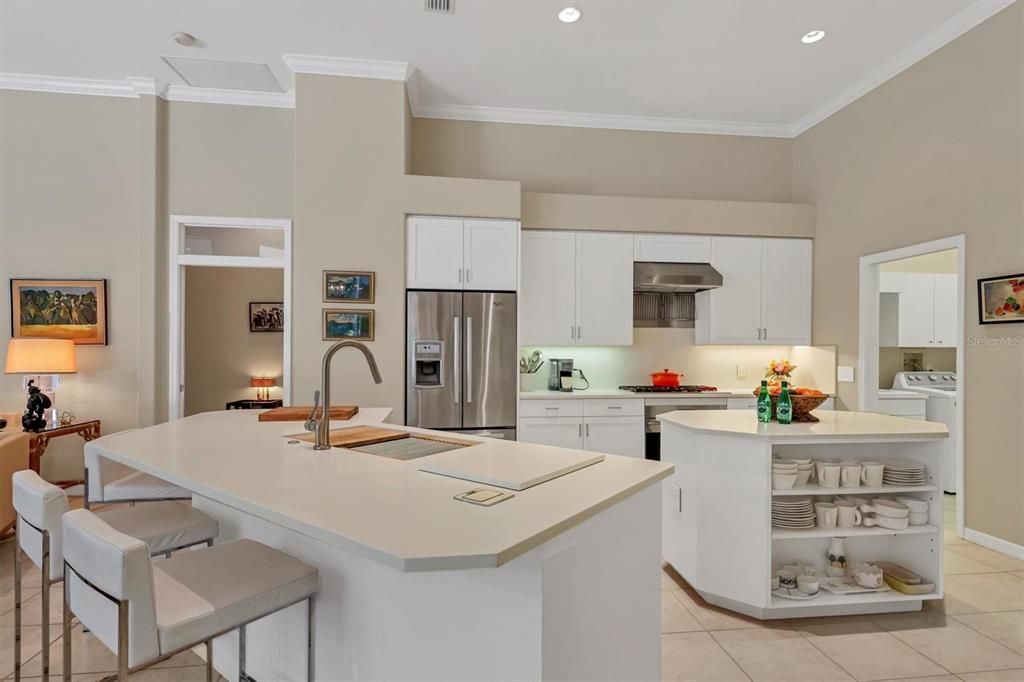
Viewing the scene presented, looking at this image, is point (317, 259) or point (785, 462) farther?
point (317, 259)

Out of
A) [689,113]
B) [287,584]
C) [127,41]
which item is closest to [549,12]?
[689,113]

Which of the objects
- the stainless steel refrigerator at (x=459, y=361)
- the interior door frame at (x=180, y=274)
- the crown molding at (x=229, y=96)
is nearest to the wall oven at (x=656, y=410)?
the stainless steel refrigerator at (x=459, y=361)

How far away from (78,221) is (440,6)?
342 cm

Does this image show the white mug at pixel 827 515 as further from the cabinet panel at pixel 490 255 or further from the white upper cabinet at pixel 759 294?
the cabinet panel at pixel 490 255

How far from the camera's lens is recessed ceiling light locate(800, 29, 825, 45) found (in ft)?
A: 12.0

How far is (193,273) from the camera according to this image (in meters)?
5.92

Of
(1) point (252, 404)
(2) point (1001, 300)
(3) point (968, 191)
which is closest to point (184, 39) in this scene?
(1) point (252, 404)

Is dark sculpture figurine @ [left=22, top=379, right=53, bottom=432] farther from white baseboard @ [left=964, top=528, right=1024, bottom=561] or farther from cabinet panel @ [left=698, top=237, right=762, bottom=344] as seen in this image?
white baseboard @ [left=964, top=528, right=1024, bottom=561]

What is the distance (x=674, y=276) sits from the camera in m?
4.66

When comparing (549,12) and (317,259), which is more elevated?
(549,12)

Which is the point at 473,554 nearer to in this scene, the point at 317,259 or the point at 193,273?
the point at 317,259

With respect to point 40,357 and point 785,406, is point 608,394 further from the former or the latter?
point 40,357

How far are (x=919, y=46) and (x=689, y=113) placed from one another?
5.64 feet

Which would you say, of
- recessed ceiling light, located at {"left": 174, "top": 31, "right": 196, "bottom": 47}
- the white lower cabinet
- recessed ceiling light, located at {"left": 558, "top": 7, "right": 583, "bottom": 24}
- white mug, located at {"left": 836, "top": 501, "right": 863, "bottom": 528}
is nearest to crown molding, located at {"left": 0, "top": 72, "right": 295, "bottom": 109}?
recessed ceiling light, located at {"left": 174, "top": 31, "right": 196, "bottom": 47}
